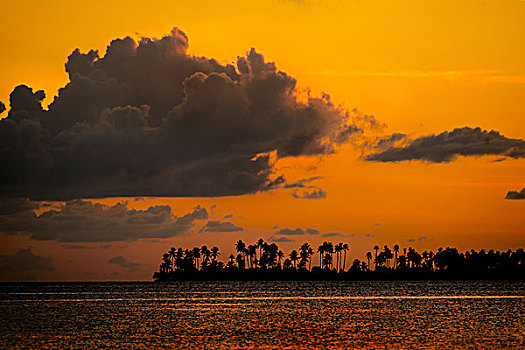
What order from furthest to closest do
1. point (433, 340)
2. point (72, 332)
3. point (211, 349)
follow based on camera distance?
point (72, 332) → point (433, 340) → point (211, 349)

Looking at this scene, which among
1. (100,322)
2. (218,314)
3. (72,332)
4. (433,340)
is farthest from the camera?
(218,314)

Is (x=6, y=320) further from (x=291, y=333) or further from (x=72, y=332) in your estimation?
(x=291, y=333)

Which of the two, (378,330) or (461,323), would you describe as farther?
(461,323)

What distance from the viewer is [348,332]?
102688 mm

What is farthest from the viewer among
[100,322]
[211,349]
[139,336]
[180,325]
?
[100,322]

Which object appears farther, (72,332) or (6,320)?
(6,320)

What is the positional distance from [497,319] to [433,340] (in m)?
43.6

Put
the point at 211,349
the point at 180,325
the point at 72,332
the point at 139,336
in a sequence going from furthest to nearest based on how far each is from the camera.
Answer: the point at 180,325
the point at 72,332
the point at 139,336
the point at 211,349

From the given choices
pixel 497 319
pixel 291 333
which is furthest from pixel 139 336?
pixel 497 319

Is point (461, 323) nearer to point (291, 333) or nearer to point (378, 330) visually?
point (378, 330)

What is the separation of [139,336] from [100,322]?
2919 centimetres

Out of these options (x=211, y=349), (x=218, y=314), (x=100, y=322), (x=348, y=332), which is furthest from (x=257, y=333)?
(x=218, y=314)

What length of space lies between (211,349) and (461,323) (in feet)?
173

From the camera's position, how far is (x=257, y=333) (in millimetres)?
102750
